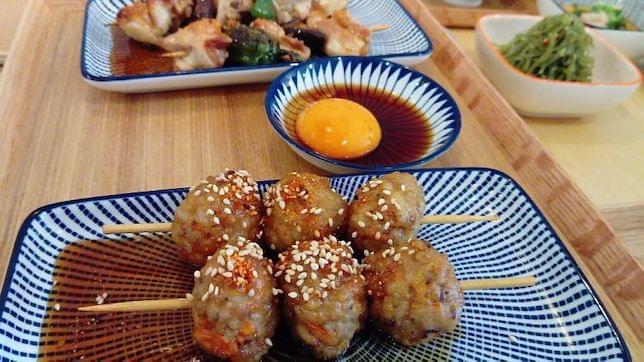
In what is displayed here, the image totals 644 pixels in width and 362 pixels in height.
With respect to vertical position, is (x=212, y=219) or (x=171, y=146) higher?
(x=212, y=219)

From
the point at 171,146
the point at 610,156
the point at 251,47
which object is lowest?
the point at 610,156

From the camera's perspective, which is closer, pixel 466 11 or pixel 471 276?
pixel 471 276

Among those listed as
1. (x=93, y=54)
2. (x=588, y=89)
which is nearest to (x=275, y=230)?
(x=93, y=54)

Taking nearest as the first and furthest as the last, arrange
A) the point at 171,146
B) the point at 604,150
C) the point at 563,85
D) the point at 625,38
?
the point at 171,146 < the point at 563,85 < the point at 604,150 < the point at 625,38

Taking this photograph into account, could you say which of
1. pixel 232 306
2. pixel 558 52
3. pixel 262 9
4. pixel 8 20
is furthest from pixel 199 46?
pixel 558 52

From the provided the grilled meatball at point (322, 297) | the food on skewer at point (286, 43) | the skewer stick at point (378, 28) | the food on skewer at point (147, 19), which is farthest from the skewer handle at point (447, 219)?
the food on skewer at point (147, 19)

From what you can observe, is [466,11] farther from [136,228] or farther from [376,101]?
[136,228]

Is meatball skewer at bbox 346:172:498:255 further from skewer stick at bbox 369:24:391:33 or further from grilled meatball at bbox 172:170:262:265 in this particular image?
skewer stick at bbox 369:24:391:33
